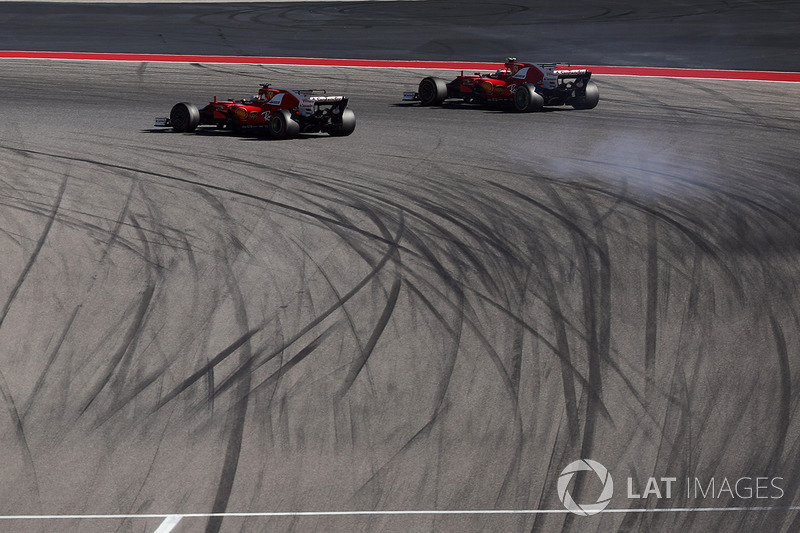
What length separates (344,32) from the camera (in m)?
25.4

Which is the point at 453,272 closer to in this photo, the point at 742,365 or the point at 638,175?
the point at 742,365

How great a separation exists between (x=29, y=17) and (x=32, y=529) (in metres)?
25.3

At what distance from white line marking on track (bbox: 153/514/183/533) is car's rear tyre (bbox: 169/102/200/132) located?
9.95 meters

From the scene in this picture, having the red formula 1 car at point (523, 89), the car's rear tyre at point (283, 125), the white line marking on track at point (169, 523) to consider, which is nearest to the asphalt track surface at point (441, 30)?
the red formula 1 car at point (523, 89)

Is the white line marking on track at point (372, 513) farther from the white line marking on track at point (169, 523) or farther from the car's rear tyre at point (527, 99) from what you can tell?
the car's rear tyre at point (527, 99)

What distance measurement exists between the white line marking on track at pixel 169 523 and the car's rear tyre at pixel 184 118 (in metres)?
9.95

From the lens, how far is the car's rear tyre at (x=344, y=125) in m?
13.9

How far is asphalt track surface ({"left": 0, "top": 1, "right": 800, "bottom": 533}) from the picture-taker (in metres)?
5.40

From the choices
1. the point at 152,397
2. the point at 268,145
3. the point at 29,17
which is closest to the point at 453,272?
the point at 152,397

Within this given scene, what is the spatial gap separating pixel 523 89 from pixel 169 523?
41.8 ft

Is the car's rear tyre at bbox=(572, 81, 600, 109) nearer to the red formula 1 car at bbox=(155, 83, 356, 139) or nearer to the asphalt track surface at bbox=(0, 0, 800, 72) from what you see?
the red formula 1 car at bbox=(155, 83, 356, 139)

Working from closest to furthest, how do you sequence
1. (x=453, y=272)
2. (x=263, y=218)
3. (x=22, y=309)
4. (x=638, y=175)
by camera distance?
1. (x=22, y=309)
2. (x=453, y=272)
3. (x=263, y=218)
4. (x=638, y=175)

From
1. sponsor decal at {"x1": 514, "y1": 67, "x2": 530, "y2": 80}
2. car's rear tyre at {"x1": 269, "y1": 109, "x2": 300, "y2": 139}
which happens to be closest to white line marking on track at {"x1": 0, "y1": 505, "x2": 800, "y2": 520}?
car's rear tyre at {"x1": 269, "y1": 109, "x2": 300, "y2": 139}

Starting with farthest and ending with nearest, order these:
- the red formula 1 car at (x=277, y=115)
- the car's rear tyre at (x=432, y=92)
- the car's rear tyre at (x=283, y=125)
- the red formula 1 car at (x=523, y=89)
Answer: the car's rear tyre at (x=432, y=92) → the red formula 1 car at (x=523, y=89) → the red formula 1 car at (x=277, y=115) → the car's rear tyre at (x=283, y=125)
